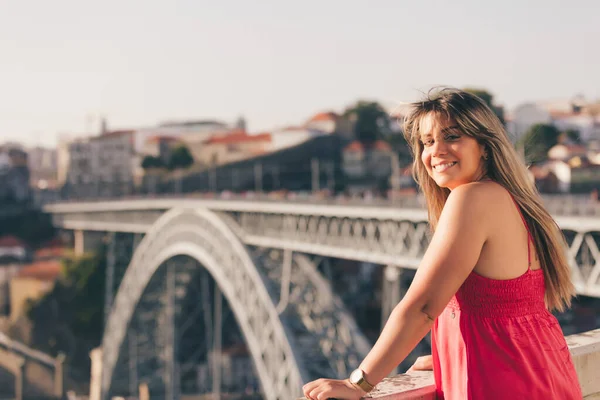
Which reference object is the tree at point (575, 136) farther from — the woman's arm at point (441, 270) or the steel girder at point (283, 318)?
the steel girder at point (283, 318)

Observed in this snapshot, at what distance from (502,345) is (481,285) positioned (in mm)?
172

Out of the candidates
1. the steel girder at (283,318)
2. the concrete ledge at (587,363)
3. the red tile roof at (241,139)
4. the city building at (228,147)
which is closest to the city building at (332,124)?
the red tile roof at (241,139)

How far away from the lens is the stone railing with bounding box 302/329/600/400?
2695 mm

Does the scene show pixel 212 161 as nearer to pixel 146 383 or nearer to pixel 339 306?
pixel 146 383

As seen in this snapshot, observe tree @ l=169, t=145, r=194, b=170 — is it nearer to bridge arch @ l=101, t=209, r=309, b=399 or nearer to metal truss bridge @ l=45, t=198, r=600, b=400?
metal truss bridge @ l=45, t=198, r=600, b=400

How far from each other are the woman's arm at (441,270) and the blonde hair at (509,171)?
159 millimetres

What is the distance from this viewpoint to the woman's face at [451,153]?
264cm

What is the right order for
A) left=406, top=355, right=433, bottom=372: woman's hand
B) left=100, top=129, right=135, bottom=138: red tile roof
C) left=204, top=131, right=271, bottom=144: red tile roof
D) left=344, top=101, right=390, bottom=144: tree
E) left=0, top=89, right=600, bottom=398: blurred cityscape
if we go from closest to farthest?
left=406, top=355, right=433, bottom=372: woman's hand → left=0, top=89, right=600, bottom=398: blurred cityscape → left=344, top=101, right=390, bottom=144: tree → left=204, top=131, right=271, bottom=144: red tile roof → left=100, top=129, right=135, bottom=138: red tile roof

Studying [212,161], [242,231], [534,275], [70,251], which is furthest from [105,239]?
[534,275]

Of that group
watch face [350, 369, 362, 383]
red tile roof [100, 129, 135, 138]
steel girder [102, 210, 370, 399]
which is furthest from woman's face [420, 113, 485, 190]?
red tile roof [100, 129, 135, 138]

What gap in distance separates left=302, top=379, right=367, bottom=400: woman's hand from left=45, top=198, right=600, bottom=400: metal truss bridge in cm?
1127

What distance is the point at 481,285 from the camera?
2473 millimetres

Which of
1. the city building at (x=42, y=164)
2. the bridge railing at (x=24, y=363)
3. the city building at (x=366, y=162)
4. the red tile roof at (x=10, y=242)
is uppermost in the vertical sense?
the city building at (x=366, y=162)

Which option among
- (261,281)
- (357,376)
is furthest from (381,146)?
(357,376)
